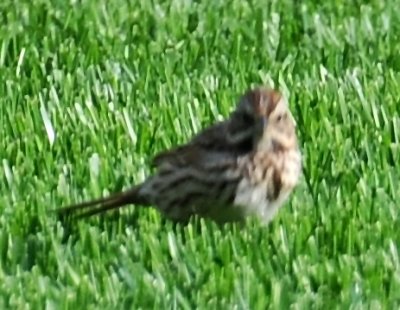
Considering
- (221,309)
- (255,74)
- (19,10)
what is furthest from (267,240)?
(19,10)

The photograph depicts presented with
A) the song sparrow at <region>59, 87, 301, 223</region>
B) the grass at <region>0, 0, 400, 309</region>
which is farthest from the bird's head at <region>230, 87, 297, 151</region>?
the grass at <region>0, 0, 400, 309</region>

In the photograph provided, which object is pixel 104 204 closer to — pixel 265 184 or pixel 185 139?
pixel 265 184

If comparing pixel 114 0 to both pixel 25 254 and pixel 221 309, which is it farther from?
pixel 221 309

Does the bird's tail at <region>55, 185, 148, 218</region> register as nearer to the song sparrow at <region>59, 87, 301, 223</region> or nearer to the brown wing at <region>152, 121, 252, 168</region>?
the song sparrow at <region>59, 87, 301, 223</region>

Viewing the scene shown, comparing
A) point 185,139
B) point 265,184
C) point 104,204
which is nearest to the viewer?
point 265,184


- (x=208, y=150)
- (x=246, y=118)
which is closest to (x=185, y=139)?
(x=208, y=150)

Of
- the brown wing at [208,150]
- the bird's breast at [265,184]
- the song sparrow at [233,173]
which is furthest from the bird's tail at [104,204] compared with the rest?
the bird's breast at [265,184]
